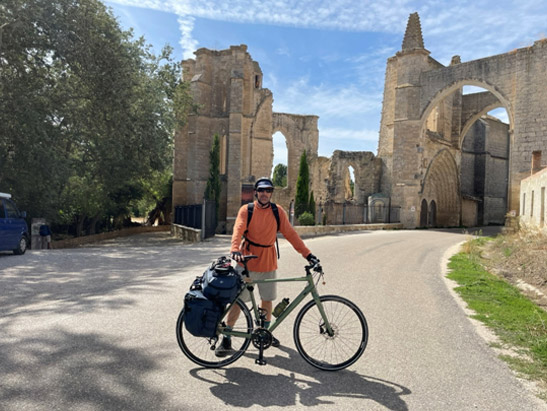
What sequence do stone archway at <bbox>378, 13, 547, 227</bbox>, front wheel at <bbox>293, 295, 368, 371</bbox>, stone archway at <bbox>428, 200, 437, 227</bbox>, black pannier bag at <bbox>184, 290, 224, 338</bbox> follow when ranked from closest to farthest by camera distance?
black pannier bag at <bbox>184, 290, 224, 338</bbox>
front wheel at <bbox>293, 295, 368, 371</bbox>
stone archway at <bbox>378, 13, 547, 227</bbox>
stone archway at <bbox>428, 200, 437, 227</bbox>

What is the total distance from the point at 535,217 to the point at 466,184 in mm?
28868

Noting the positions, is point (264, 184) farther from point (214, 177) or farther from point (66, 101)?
point (214, 177)

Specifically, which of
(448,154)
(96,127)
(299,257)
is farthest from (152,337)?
(448,154)

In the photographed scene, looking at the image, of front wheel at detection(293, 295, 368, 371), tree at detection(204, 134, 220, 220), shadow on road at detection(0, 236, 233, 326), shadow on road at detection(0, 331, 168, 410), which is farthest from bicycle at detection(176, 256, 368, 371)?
tree at detection(204, 134, 220, 220)

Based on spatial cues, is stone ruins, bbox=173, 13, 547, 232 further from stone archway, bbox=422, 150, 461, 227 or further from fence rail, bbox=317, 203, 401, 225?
fence rail, bbox=317, 203, 401, 225

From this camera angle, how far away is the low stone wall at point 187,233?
62.3 feet

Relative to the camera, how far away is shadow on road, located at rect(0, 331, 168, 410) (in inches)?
114

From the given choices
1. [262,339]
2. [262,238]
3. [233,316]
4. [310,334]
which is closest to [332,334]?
[310,334]

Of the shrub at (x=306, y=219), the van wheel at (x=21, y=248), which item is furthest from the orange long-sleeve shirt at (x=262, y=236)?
the shrub at (x=306, y=219)

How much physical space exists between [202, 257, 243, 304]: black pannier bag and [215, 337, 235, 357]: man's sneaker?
16.2 inches

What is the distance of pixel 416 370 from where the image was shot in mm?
3764

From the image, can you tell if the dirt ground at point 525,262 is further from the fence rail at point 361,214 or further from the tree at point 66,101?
A: the fence rail at point 361,214

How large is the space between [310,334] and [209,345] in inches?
35.4

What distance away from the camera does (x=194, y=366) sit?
12.1 feet
